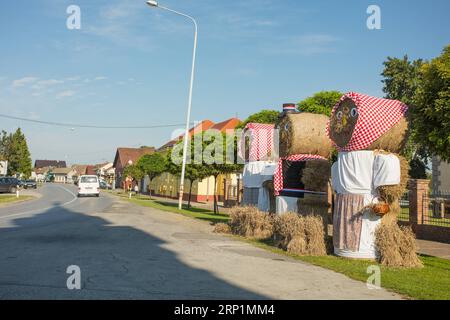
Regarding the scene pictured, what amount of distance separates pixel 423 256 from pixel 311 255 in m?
3.06

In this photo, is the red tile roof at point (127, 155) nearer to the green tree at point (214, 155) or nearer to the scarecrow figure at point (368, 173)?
the green tree at point (214, 155)

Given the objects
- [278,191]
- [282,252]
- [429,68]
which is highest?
[429,68]

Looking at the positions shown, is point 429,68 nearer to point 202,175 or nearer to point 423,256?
point 423,256

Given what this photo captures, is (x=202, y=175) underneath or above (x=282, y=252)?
above

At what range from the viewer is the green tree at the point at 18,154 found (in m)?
78.8

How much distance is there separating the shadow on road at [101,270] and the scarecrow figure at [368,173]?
4.03 m

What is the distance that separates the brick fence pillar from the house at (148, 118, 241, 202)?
50.5ft

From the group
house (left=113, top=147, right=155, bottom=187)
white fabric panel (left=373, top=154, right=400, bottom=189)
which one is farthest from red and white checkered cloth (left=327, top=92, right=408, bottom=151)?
house (left=113, top=147, right=155, bottom=187)

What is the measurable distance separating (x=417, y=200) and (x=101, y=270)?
474 inches

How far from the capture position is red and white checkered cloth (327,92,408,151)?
10172mm

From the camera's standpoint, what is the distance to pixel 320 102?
22531 mm

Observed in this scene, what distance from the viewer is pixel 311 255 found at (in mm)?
10883

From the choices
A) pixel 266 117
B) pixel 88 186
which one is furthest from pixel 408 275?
pixel 88 186

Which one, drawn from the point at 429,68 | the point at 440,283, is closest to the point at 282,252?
the point at 440,283
